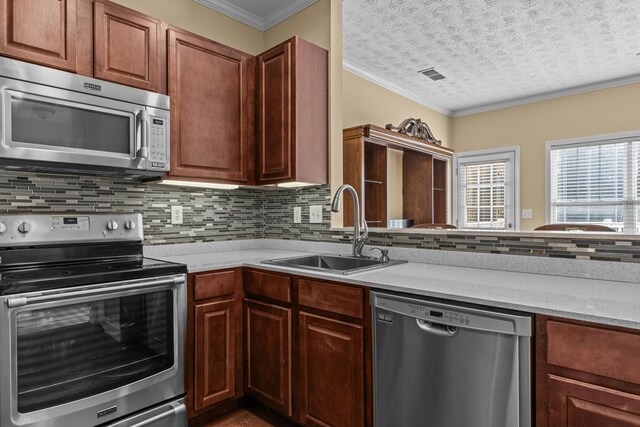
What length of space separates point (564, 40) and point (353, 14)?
2124 mm

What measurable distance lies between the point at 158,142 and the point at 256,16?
1480 millimetres

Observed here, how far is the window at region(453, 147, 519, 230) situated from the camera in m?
5.40

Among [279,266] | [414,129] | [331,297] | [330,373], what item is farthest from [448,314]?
[414,129]

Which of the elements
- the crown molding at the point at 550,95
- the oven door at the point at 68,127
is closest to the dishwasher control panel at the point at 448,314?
the oven door at the point at 68,127

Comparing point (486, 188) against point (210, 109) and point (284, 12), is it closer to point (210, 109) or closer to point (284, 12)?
point (284, 12)

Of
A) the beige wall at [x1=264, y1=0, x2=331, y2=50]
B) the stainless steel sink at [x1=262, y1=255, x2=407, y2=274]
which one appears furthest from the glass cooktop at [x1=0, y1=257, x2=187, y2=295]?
the beige wall at [x1=264, y1=0, x2=331, y2=50]

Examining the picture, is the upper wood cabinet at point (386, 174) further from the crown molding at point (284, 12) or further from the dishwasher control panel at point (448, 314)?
the dishwasher control panel at point (448, 314)

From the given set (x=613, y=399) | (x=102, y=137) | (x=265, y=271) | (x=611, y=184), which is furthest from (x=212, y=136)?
(x=611, y=184)

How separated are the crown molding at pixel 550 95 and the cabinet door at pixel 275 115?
4346 mm

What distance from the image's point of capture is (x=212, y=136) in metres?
2.29

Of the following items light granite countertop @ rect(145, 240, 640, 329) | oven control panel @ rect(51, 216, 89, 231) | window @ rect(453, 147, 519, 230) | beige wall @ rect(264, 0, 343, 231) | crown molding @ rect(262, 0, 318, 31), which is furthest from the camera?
window @ rect(453, 147, 519, 230)

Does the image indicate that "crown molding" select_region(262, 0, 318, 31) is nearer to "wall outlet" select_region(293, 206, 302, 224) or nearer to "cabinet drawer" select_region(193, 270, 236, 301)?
"wall outlet" select_region(293, 206, 302, 224)

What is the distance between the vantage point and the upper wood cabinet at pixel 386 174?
3.22 m

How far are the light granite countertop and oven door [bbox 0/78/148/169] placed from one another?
0.70 meters
